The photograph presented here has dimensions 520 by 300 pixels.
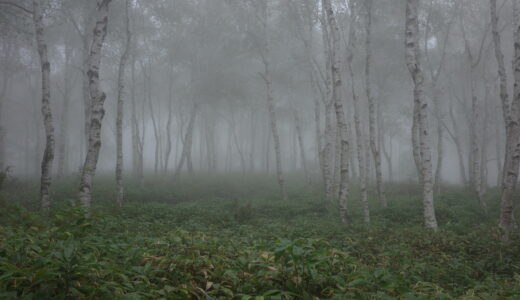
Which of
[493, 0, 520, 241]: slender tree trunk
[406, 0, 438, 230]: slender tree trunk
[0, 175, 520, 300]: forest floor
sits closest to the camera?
[0, 175, 520, 300]: forest floor

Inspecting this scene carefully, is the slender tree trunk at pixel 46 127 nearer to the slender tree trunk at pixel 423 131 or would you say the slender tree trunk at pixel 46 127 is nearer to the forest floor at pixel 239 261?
the forest floor at pixel 239 261

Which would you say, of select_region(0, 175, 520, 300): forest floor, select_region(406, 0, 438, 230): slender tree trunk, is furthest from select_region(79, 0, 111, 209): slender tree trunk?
select_region(406, 0, 438, 230): slender tree trunk

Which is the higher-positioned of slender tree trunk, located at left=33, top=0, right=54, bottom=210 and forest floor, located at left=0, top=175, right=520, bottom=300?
slender tree trunk, located at left=33, top=0, right=54, bottom=210

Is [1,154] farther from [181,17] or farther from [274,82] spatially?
[274,82]

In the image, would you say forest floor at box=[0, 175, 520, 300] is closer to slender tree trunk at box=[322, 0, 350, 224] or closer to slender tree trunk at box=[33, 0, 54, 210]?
slender tree trunk at box=[33, 0, 54, 210]

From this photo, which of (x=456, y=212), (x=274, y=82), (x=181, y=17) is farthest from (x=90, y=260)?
(x=274, y=82)

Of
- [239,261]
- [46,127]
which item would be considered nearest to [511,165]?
[239,261]

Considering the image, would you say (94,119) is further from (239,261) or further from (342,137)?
(342,137)

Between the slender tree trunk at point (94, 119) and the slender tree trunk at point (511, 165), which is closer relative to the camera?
the slender tree trunk at point (511, 165)

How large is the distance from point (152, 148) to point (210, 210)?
291ft

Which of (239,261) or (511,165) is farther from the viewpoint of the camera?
(511,165)

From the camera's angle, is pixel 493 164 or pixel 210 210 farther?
pixel 493 164

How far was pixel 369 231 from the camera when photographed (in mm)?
8703

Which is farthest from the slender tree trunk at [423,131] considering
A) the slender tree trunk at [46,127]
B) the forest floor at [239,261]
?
the slender tree trunk at [46,127]
